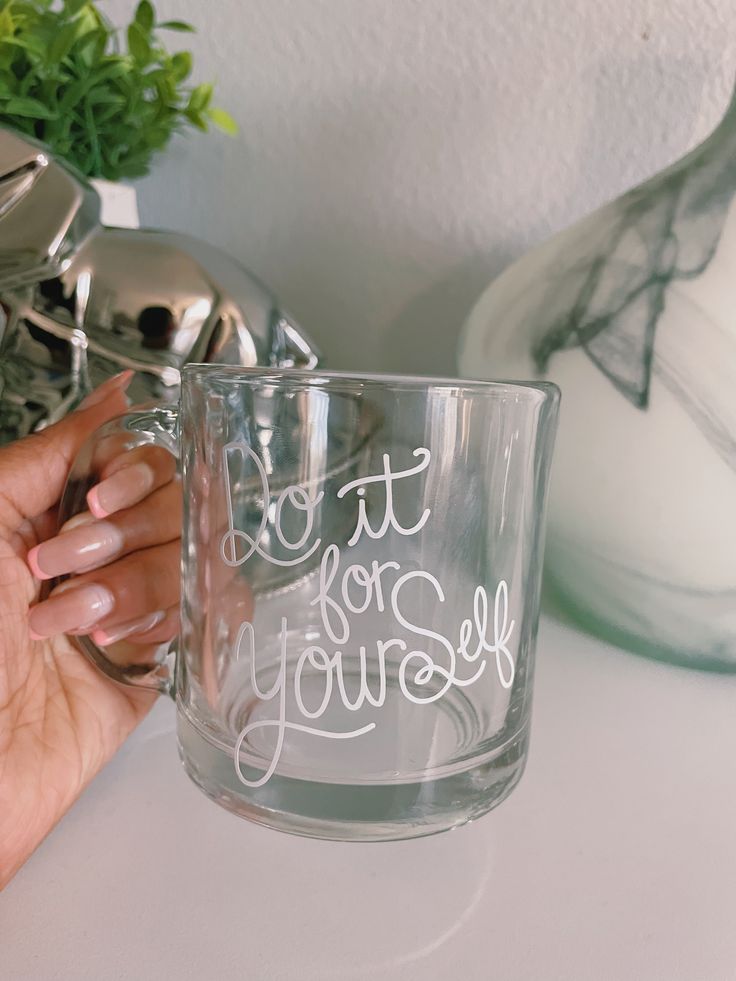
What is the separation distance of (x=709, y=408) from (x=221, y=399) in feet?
0.87

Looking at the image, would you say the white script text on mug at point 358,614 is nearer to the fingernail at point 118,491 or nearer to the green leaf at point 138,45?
the fingernail at point 118,491

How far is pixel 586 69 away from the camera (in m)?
0.57

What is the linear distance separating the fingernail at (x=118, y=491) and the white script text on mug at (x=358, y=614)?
83 mm

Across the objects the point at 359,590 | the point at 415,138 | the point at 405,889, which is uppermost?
the point at 415,138

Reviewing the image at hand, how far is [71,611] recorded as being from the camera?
351 millimetres

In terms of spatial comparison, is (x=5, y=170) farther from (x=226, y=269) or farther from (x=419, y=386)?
(x=419, y=386)

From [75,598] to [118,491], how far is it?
0.05 m

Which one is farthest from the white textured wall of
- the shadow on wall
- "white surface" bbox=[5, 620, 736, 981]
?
"white surface" bbox=[5, 620, 736, 981]

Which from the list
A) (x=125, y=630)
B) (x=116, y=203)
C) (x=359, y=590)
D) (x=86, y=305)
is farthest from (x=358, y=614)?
(x=116, y=203)

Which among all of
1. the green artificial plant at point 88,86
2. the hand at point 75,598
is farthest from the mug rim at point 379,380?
the green artificial plant at point 88,86

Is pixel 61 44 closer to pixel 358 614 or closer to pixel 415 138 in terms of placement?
pixel 415 138

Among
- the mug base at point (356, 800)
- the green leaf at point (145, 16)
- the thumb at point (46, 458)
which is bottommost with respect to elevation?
the mug base at point (356, 800)

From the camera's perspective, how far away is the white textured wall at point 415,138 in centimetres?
56

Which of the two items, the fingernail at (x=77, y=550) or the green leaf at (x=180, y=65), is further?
the green leaf at (x=180, y=65)
